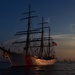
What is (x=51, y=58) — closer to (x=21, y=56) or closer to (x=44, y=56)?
(x=44, y=56)

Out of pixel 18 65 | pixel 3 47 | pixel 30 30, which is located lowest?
pixel 18 65

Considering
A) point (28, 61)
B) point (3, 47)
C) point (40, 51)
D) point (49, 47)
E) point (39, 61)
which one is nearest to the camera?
point (3, 47)

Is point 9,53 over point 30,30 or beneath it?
beneath

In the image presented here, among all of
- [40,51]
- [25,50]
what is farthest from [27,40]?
[40,51]

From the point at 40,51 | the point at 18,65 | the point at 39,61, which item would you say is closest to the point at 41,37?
the point at 40,51

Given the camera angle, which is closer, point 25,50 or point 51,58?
point 25,50

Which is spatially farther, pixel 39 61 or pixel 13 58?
pixel 39 61

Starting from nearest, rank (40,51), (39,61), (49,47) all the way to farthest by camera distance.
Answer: (39,61)
(40,51)
(49,47)

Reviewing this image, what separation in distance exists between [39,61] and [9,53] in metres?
21.3

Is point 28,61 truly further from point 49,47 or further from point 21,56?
point 49,47

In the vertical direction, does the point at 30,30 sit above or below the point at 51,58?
above

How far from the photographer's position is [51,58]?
137125mm

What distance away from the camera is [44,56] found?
13125cm

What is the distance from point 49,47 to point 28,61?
35300 mm
